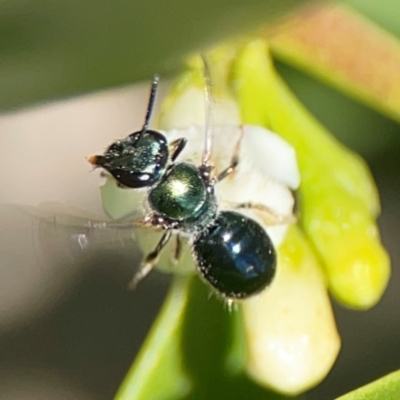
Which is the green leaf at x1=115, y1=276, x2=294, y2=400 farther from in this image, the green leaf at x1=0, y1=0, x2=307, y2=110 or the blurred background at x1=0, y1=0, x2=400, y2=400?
the blurred background at x1=0, y1=0, x2=400, y2=400

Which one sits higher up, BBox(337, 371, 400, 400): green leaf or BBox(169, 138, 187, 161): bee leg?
BBox(337, 371, 400, 400): green leaf

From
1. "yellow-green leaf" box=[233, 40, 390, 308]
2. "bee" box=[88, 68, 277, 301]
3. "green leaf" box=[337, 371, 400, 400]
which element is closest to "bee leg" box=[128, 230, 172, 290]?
"bee" box=[88, 68, 277, 301]

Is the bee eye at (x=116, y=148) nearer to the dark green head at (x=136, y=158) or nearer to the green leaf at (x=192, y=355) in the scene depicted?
the dark green head at (x=136, y=158)

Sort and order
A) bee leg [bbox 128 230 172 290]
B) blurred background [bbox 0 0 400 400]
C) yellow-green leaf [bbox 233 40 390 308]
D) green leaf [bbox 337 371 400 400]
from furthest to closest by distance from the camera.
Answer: blurred background [bbox 0 0 400 400], bee leg [bbox 128 230 172 290], yellow-green leaf [bbox 233 40 390 308], green leaf [bbox 337 371 400 400]

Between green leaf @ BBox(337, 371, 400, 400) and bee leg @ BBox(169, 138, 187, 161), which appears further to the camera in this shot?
bee leg @ BBox(169, 138, 187, 161)

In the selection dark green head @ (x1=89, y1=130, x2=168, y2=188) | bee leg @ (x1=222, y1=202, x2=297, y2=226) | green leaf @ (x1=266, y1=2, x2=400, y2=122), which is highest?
green leaf @ (x1=266, y1=2, x2=400, y2=122)

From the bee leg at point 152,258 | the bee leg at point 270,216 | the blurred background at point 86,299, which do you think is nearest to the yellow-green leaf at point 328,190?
the bee leg at point 270,216

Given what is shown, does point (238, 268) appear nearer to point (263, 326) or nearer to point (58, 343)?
point (263, 326)
